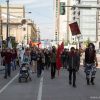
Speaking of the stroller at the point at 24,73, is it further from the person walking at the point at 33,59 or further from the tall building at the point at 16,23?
the tall building at the point at 16,23

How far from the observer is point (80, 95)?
60.8 feet

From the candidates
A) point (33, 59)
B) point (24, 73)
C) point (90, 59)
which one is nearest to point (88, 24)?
point (33, 59)

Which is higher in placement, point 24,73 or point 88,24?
point 88,24

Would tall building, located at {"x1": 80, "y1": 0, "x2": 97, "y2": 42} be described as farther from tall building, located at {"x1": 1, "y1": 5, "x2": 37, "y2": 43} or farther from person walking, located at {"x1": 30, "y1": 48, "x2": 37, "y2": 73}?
person walking, located at {"x1": 30, "y1": 48, "x2": 37, "y2": 73}

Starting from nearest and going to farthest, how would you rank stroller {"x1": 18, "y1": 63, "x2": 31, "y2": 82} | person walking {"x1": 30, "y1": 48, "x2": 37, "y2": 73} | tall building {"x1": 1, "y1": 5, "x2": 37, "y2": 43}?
stroller {"x1": 18, "y1": 63, "x2": 31, "y2": 82} → person walking {"x1": 30, "y1": 48, "x2": 37, "y2": 73} → tall building {"x1": 1, "y1": 5, "x2": 37, "y2": 43}

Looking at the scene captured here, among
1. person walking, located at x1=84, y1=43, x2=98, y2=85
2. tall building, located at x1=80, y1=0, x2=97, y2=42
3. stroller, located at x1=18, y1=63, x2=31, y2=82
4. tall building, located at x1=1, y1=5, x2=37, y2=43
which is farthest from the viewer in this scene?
tall building, located at x1=80, y1=0, x2=97, y2=42

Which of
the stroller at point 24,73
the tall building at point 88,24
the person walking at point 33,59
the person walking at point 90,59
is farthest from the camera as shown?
the tall building at point 88,24

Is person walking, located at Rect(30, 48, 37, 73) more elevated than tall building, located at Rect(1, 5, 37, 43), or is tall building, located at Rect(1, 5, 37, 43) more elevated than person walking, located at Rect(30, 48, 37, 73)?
tall building, located at Rect(1, 5, 37, 43)

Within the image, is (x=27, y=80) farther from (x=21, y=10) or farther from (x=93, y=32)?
(x=93, y=32)

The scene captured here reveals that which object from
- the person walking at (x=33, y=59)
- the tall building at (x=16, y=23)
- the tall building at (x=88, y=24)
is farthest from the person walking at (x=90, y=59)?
the tall building at (x=88, y=24)

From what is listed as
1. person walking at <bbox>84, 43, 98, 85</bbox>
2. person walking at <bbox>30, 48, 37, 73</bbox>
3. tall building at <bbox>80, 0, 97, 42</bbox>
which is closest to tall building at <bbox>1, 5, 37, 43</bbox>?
tall building at <bbox>80, 0, 97, 42</bbox>

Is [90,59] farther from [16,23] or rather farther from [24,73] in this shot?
[16,23]

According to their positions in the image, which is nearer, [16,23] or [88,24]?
[16,23]

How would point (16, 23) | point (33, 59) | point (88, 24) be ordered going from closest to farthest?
point (33, 59) < point (16, 23) < point (88, 24)
